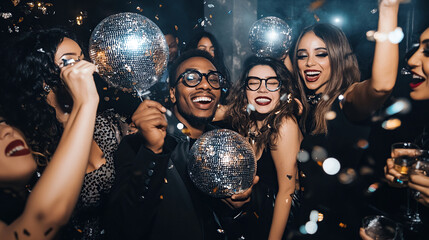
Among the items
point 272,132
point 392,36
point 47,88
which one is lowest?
point 272,132

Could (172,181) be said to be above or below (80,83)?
below

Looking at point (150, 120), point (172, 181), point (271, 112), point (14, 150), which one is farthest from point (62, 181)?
point (271, 112)

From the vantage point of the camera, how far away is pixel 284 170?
2.37 meters

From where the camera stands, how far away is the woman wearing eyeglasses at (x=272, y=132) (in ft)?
7.75

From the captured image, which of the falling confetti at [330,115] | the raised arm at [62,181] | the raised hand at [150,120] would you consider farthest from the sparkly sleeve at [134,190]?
the falling confetti at [330,115]

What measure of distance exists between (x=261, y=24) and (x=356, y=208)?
1.90 metres

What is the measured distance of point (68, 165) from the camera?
1.05 metres

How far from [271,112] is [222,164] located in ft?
3.68

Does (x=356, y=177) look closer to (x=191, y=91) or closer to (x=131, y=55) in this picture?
(x=191, y=91)

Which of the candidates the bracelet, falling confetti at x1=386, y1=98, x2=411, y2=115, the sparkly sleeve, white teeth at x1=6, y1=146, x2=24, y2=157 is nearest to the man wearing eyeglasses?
the sparkly sleeve

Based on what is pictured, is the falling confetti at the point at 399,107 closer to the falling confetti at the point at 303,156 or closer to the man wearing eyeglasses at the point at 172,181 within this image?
the falling confetti at the point at 303,156

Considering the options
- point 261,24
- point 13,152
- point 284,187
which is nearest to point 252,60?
point 261,24

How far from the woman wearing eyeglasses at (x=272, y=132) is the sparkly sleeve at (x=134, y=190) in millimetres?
956

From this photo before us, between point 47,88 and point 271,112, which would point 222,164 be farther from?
point 47,88
